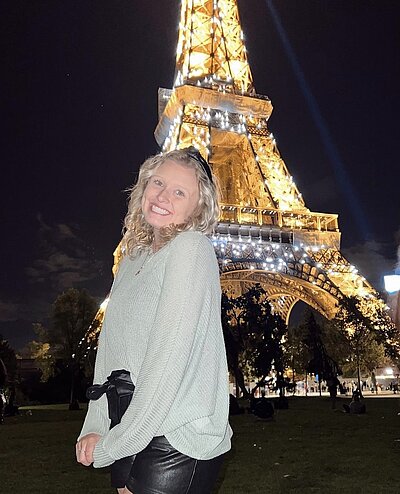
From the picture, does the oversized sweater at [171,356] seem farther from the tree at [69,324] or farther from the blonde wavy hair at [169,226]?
the tree at [69,324]

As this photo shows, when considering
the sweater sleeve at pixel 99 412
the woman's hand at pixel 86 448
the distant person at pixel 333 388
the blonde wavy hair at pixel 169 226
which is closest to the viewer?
the woman's hand at pixel 86 448

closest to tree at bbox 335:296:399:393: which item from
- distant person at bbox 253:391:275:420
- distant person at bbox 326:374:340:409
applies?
distant person at bbox 326:374:340:409

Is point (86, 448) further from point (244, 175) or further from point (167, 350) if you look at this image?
point (244, 175)

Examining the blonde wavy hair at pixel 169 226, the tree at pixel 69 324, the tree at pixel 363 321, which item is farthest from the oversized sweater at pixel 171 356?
the tree at pixel 363 321

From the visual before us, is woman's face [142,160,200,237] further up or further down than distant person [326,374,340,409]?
further up

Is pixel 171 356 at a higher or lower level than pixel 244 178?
lower

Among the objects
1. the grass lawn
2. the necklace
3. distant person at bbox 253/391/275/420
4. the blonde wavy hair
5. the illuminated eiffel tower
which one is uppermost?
the illuminated eiffel tower

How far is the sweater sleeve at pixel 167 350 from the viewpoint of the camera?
163 centimetres

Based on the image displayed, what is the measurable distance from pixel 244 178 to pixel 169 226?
40.4 meters

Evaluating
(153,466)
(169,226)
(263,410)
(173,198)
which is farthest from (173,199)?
(263,410)

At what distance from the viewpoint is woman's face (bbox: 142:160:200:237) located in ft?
7.04

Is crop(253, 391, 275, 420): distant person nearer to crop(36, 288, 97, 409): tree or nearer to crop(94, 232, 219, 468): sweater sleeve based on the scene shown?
crop(94, 232, 219, 468): sweater sleeve

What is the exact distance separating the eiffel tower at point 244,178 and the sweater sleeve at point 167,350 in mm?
28535

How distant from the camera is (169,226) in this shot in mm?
2143
